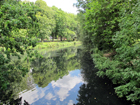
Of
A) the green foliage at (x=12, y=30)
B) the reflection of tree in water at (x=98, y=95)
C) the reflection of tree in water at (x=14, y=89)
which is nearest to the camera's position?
the green foliage at (x=12, y=30)

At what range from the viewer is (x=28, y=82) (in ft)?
38.0

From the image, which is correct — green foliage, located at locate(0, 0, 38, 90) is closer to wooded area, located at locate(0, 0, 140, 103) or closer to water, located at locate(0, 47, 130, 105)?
wooded area, located at locate(0, 0, 140, 103)

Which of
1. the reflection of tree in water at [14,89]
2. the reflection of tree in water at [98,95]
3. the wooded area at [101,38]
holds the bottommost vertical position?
the reflection of tree in water at [14,89]

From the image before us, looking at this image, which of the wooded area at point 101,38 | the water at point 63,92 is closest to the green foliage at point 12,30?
the wooded area at point 101,38

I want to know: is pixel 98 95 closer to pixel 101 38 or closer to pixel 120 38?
pixel 120 38

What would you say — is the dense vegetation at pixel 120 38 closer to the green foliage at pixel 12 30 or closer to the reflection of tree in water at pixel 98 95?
the reflection of tree in water at pixel 98 95

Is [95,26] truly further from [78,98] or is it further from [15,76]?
[15,76]

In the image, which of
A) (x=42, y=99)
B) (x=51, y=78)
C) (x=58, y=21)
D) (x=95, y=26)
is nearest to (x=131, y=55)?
(x=95, y=26)

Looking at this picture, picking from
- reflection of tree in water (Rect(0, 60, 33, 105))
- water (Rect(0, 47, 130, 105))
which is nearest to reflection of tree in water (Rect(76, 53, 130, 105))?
→ water (Rect(0, 47, 130, 105))

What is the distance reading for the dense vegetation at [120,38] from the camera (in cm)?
628

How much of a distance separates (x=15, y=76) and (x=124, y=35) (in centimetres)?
1131

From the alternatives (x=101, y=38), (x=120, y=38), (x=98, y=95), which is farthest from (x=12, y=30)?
(x=101, y=38)

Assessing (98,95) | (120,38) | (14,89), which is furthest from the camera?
(14,89)

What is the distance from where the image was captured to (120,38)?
757 centimetres
